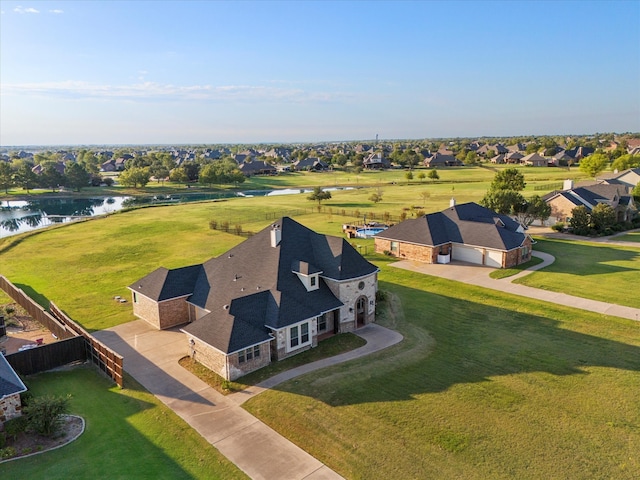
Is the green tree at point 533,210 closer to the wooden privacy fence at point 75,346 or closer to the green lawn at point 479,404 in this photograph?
the green lawn at point 479,404

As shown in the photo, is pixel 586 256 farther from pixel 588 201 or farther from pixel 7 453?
pixel 7 453

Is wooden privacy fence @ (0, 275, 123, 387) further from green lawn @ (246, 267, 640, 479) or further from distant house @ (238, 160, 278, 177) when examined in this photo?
distant house @ (238, 160, 278, 177)

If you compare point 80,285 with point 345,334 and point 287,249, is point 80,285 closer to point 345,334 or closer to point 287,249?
point 287,249

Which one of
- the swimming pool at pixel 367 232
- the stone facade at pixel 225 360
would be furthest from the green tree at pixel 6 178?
the stone facade at pixel 225 360

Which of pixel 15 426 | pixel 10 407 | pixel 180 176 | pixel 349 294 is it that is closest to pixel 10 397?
pixel 10 407

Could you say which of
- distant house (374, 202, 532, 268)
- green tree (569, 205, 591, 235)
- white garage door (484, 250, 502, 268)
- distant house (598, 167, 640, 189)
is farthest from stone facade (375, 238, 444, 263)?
distant house (598, 167, 640, 189)
